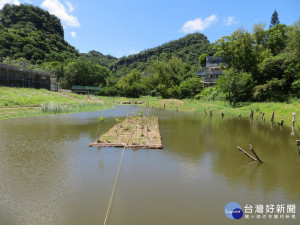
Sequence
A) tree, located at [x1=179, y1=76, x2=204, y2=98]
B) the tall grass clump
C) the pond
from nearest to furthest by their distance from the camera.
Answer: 1. the pond
2. the tall grass clump
3. tree, located at [x1=179, y1=76, x2=204, y2=98]

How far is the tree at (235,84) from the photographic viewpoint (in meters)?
39.6

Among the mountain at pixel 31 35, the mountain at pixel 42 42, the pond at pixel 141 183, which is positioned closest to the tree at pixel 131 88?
the mountain at pixel 42 42

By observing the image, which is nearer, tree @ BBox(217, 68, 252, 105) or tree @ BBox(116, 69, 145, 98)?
tree @ BBox(217, 68, 252, 105)

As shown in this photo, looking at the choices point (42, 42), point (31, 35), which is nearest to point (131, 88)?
point (42, 42)

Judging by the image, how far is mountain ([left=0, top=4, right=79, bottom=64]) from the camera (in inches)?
2948

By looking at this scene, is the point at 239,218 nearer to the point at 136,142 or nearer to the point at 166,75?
the point at 136,142

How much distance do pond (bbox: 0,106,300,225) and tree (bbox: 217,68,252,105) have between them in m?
27.6

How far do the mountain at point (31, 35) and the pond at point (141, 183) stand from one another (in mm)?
72804

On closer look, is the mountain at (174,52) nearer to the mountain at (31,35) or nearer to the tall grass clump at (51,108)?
the mountain at (31,35)

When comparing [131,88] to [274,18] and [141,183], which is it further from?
[141,183]

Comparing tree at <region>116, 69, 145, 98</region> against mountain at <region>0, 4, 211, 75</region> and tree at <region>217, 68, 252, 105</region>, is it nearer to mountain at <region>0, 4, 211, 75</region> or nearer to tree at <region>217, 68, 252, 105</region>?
mountain at <region>0, 4, 211, 75</region>

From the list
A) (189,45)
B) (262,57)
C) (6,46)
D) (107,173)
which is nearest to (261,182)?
(107,173)

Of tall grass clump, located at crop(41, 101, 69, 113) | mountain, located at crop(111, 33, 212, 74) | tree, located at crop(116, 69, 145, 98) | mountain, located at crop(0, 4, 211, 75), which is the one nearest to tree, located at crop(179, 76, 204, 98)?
tree, located at crop(116, 69, 145, 98)

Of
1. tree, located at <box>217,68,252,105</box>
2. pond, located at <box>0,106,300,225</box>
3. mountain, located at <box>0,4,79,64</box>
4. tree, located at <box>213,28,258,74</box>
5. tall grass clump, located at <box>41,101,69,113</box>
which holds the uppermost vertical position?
mountain, located at <box>0,4,79,64</box>
